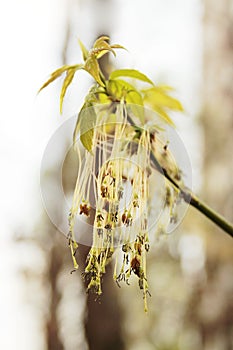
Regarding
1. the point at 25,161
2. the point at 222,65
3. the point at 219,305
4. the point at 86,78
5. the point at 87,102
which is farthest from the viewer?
the point at 222,65

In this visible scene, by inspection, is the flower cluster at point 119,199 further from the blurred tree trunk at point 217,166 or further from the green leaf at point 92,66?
the blurred tree trunk at point 217,166

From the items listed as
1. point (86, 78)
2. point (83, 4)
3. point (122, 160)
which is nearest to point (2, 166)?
point (86, 78)

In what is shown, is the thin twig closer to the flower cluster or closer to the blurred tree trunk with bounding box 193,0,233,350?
the flower cluster

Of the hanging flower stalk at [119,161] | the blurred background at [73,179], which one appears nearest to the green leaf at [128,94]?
the hanging flower stalk at [119,161]

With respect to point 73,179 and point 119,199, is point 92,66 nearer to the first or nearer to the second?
point 119,199

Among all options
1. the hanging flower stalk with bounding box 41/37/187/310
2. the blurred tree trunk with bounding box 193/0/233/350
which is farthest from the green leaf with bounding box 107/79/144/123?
the blurred tree trunk with bounding box 193/0/233/350

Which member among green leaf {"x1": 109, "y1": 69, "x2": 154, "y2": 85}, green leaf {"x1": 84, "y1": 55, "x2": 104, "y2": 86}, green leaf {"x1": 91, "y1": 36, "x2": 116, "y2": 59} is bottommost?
green leaf {"x1": 109, "y1": 69, "x2": 154, "y2": 85}

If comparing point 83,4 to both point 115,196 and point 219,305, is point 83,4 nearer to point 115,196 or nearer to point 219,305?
point 219,305
